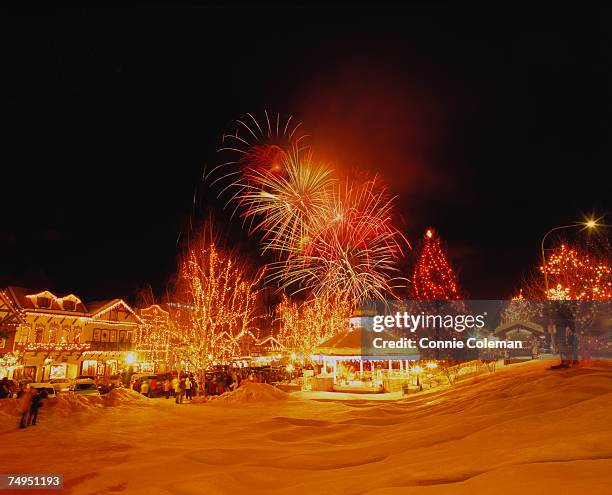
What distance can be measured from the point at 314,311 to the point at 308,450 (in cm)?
4314

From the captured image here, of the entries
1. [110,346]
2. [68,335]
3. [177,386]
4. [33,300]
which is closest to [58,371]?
[68,335]

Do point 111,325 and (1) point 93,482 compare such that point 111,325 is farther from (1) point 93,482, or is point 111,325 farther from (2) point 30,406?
(1) point 93,482

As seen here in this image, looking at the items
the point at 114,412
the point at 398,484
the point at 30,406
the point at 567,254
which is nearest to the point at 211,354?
the point at 114,412

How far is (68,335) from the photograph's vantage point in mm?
44719

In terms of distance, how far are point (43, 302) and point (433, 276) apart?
117 feet

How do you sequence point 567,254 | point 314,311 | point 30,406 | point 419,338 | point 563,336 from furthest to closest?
1. point 314,311
2. point 419,338
3. point 567,254
4. point 563,336
5. point 30,406

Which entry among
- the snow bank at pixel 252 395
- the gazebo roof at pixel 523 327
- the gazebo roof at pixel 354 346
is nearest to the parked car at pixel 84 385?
the snow bank at pixel 252 395

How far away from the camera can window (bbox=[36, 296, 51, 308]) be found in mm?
42153

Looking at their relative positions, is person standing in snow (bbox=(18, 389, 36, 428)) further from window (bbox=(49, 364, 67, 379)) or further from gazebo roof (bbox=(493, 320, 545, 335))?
gazebo roof (bbox=(493, 320, 545, 335))

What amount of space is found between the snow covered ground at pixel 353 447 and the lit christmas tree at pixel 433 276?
22.5 m

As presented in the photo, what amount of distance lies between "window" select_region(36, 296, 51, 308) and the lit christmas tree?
3391cm

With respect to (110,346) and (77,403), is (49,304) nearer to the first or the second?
(110,346)

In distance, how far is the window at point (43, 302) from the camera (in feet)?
138

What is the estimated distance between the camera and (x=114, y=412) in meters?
18.3
